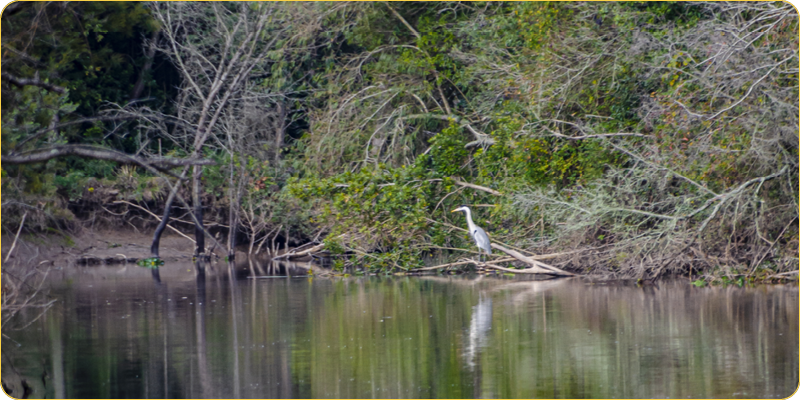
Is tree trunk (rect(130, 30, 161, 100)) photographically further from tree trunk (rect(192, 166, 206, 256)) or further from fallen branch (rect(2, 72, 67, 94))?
fallen branch (rect(2, 72, 67, 94))

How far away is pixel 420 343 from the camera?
10.1m

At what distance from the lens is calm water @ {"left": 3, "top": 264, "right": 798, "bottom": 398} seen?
8.06 metres

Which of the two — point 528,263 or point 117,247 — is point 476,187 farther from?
point 117,247

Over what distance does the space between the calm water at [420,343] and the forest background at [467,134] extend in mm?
1197

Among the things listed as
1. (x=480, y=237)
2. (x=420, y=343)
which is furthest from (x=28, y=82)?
(x=480, y=237)

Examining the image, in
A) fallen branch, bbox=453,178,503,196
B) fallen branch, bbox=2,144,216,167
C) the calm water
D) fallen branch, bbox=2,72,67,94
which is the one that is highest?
fallen branch, bbox=2,72,67,94

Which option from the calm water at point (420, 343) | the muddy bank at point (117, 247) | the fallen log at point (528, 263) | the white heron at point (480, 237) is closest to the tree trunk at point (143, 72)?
the muddy bank at point (117, 247)

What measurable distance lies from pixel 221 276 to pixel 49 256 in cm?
501

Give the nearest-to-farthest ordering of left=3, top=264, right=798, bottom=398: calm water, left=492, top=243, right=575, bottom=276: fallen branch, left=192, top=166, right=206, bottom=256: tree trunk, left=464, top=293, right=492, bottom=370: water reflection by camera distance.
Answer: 1. left=3, top=264, right=798, bottom=398: calm water
2. left=464, top=293, right=492, bottom=370: water reflection
3. left=492, top=243, right=575, bottom=276: fallen branch
4. left=192, top=166, right=206, bottom=256: tree trunk

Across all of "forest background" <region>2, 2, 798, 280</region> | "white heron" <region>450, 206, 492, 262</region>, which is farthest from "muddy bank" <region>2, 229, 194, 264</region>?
"white heron" <region>450, 206, 492, 262</region>

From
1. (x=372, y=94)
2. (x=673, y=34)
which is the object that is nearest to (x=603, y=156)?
(x=673, y=34)

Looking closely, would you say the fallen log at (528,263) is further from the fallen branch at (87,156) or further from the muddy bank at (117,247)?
the muddy bank at (117,247)

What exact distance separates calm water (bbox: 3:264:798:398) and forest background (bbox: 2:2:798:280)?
1197 mm

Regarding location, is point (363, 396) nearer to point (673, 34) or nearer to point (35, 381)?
point (35, 381)
